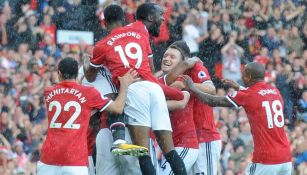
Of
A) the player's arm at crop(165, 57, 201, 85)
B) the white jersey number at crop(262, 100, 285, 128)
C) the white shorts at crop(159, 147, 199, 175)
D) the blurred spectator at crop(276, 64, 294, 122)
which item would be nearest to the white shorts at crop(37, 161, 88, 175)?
the white shorts at crop(159, 147, 199, 175)

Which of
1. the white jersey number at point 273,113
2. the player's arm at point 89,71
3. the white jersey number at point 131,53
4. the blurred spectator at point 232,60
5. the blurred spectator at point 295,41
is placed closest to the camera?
the white jersey number at point 131,53

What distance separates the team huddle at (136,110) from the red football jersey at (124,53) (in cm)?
1

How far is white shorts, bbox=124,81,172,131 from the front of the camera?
12.3 metres

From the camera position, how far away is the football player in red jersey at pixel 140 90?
40.3 feet

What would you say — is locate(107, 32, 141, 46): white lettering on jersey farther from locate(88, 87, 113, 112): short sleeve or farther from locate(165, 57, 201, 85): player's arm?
locate(165, 57, 201, 85): player's arm

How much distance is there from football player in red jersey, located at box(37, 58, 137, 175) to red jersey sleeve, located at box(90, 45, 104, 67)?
0.40m

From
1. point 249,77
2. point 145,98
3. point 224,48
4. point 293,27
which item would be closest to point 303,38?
point 293,27

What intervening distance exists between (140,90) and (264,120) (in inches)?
76.0

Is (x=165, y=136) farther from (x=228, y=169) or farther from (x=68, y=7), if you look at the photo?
(x=68, y=7)

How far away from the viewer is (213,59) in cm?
2331

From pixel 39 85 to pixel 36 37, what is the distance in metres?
1.73

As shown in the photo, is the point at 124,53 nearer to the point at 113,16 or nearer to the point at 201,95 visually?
the point at 113,16

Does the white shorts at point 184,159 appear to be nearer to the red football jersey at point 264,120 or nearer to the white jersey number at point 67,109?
the red football jersey at point 264,120

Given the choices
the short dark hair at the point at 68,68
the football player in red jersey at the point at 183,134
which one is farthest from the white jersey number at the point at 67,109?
the football player in red jersey at the point at 183,134
